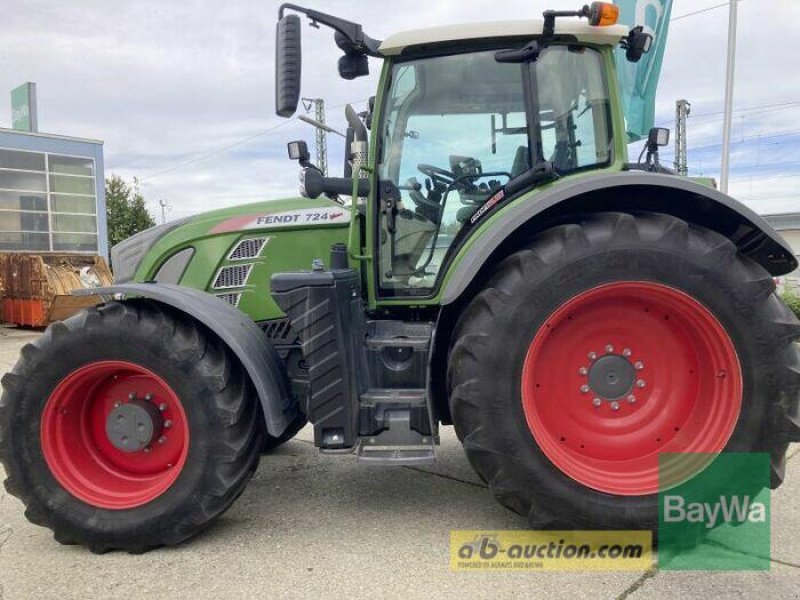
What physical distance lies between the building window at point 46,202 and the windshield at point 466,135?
681 inches

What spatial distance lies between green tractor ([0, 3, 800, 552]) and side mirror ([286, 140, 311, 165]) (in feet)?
0.20

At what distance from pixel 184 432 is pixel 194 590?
73 centimetres

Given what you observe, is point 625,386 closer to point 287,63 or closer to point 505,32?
point 505,32

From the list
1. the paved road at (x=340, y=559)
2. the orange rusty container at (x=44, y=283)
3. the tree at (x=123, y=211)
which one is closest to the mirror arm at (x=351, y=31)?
the paved road at (x=340, y=559)

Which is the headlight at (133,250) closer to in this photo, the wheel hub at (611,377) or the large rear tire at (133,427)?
the large rear tire at (133,427)

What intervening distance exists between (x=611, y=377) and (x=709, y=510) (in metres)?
0.68

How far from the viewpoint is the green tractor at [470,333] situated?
2.64 m

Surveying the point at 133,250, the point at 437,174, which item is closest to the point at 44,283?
the point at 133,250

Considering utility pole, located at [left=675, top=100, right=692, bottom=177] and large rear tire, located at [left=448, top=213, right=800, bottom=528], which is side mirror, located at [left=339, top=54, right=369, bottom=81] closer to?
large rear tire, located at [left=448, top=213, right=800, bottom=528]

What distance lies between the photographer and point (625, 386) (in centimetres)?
284

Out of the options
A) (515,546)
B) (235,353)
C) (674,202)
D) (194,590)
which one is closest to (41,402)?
(235,353)

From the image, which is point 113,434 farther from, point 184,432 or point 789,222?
point 789,222

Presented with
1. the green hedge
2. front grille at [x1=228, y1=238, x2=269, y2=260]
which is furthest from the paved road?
the green hedge

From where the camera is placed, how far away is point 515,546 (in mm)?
2783
